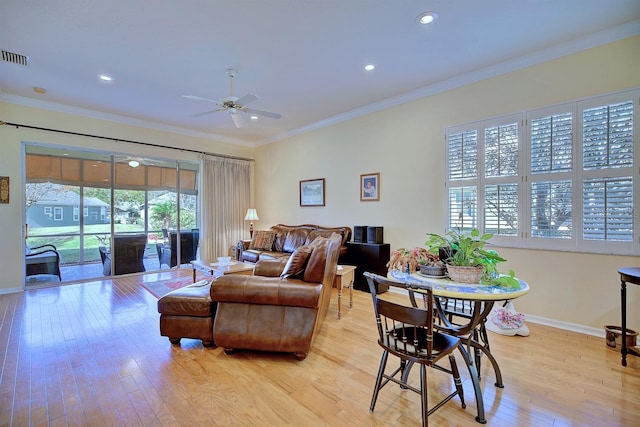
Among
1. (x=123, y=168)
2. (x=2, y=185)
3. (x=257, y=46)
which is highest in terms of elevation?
(x=257, y=46)

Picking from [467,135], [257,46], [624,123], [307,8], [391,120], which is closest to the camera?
[307,8]

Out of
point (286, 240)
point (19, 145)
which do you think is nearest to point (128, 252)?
point (19, 145)

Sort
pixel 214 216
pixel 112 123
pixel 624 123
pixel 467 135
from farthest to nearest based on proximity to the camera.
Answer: pixel 214 216, pixel 112 123, pixel 467 135, pixel 624 123

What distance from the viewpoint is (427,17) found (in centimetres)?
268

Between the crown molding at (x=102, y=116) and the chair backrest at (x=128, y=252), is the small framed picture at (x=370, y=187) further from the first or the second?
the chair backrest at (x=128, y=252)

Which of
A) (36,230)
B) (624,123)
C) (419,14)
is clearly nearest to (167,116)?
(36,230)

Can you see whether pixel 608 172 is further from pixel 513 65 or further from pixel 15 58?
pixel 15 58

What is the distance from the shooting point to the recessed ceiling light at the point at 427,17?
265 centimetres

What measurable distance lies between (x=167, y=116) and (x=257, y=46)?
123 inches

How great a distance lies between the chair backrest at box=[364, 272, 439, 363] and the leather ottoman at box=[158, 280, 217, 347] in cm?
166

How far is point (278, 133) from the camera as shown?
6664 mm

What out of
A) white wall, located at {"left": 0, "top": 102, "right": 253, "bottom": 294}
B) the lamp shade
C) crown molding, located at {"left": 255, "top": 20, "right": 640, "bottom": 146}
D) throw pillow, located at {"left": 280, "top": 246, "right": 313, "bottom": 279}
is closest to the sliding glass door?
white wall, located at {"left": 0, "top": 102, "right": 253, "bottom": 294}

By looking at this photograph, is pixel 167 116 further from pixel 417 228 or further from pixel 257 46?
pixel 417 228

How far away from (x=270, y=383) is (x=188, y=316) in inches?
41.5
